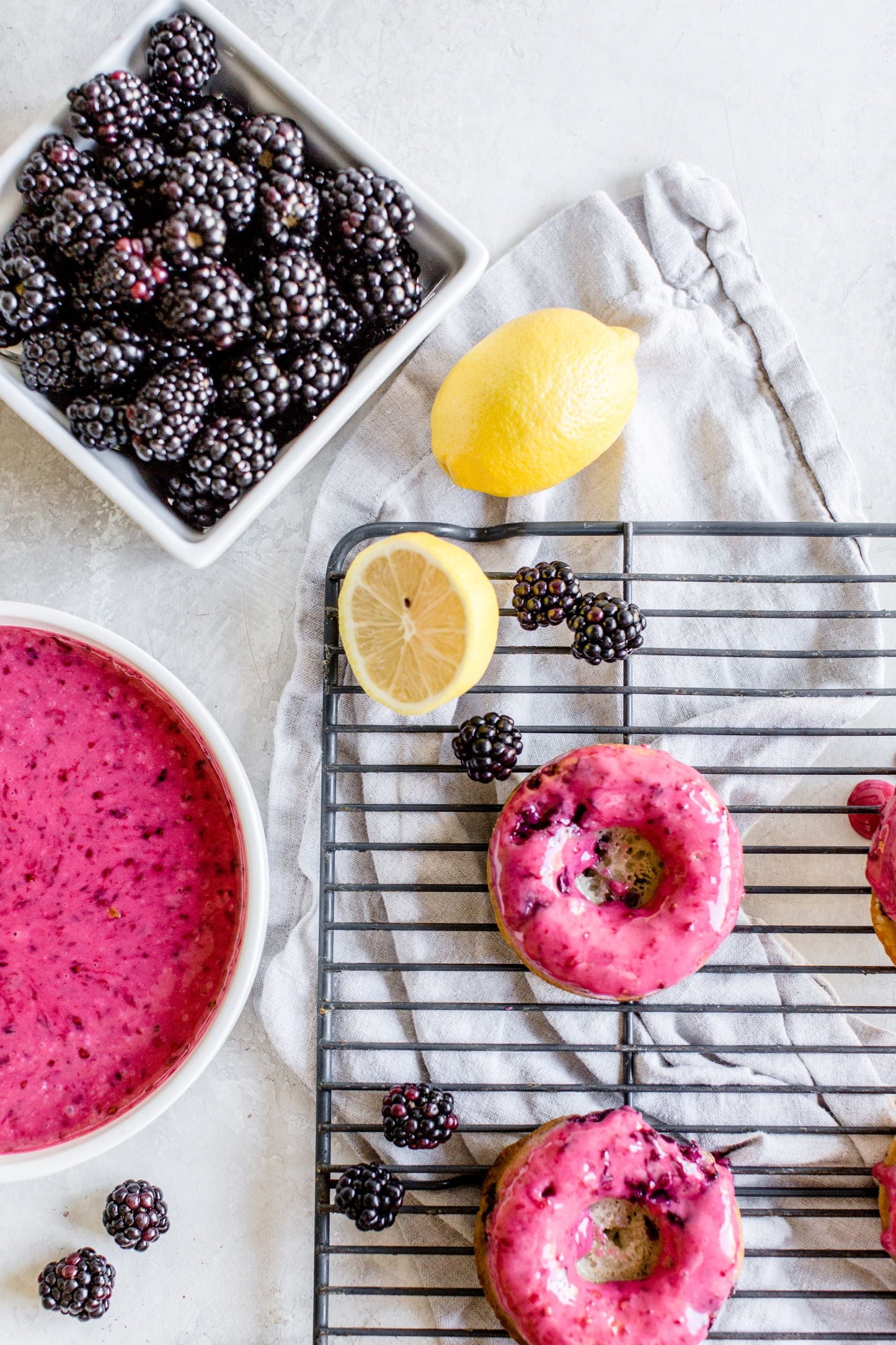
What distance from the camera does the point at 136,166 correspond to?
49.6 inches

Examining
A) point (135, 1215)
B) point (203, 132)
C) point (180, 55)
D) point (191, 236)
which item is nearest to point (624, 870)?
point (135, 1215)

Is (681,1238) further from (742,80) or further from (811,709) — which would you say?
(742,80)

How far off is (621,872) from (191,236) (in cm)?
95

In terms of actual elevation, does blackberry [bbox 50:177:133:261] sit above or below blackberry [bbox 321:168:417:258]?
below

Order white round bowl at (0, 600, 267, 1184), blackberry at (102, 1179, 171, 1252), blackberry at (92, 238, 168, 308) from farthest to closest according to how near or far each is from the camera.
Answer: blackberry at (102, 1179, 171, 1252), white round bowl at (0, 600, 267, 1184), blackberry at (92, 238, 168, 308)

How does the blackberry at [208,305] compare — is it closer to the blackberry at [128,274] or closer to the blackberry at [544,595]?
the blackberry at [128,274]

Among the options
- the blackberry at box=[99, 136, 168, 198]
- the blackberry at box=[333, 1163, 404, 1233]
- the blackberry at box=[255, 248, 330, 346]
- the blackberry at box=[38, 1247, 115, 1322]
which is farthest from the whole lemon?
the blackberry at box=[38, 1247, 115, 1322]

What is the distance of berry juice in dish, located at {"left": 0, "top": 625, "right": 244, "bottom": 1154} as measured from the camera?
139 centimetres

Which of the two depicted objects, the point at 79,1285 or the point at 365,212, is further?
the point at 79,1285

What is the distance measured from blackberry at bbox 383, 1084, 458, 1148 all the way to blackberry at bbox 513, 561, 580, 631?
24.7 inches

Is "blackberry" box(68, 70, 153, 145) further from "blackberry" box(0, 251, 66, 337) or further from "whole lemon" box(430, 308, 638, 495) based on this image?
"whole lemon" box(430, 308, 638, 495)

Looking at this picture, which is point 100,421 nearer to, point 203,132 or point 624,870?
point 203,132

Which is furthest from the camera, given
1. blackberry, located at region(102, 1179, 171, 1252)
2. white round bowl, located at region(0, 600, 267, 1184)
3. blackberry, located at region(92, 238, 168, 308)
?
blackberry, located at region(102, 1179, 171, 1252)

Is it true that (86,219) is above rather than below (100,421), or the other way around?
above
